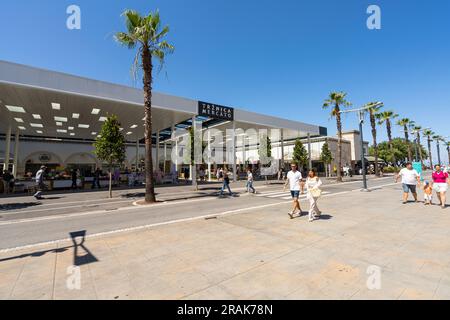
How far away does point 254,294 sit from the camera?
291cm

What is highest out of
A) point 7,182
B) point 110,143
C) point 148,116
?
point 148,116

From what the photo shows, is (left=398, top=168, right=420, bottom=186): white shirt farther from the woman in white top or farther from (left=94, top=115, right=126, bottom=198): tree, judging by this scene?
(left=94, top=115, right=126, bottom=198): tree

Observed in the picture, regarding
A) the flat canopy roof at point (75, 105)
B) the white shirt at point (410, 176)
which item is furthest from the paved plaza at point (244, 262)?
the flat canopy roof at point (75, 105)

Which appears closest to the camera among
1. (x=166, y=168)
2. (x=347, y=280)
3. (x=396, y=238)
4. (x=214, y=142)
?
(x=347, y=280)

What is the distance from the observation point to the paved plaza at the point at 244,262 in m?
3.00

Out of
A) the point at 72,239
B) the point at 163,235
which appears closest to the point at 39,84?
the point at 72,239

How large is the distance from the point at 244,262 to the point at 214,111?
19822mm

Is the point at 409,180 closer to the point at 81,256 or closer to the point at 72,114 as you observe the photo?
the point at 81,256

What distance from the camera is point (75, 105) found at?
715 inches

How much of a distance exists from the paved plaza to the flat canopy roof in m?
12.3

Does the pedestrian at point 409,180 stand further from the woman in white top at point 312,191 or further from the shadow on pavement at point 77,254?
the shadow on pavement at point 77,254

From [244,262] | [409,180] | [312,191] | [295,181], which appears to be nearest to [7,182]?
[244,262]
